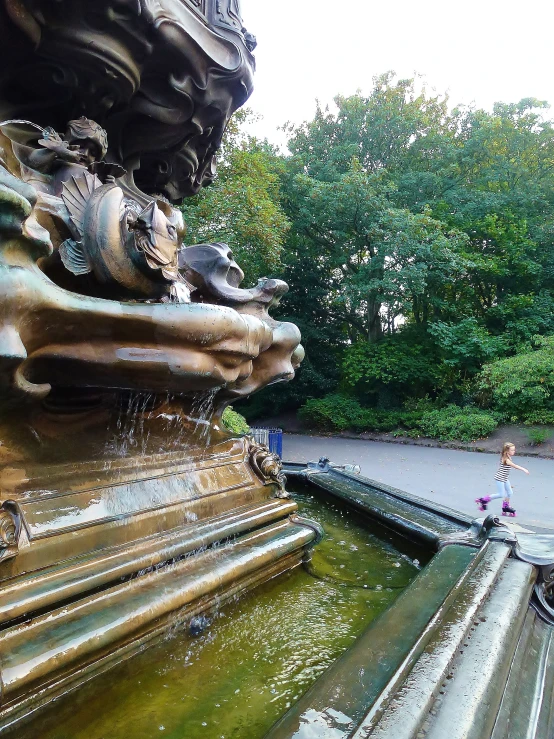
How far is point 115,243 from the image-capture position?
6.89ft

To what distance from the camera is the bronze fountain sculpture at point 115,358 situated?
5.16ft

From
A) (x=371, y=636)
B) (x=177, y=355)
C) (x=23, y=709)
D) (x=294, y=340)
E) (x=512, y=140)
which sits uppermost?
(x=512, y=140)

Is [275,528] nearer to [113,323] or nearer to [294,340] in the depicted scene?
[294,340]

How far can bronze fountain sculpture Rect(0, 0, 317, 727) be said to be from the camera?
157 centimetres

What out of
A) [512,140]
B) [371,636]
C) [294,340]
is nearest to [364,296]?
[512,140]

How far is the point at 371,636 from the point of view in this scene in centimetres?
158

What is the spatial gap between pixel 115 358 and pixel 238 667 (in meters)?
1.14

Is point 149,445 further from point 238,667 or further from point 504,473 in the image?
point 504,473

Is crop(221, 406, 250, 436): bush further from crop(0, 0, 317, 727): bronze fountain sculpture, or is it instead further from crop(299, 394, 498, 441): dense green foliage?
crop(299, 394, 498, 441): dense green foliage

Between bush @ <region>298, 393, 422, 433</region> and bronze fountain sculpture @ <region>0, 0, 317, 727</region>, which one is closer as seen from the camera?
bronze fountain sculpture @ <region>0, 0, 317, 727</region>

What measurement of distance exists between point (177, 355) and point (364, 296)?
18.0 meters

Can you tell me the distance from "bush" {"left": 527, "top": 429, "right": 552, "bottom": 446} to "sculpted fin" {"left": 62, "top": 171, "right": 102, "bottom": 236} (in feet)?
45.3

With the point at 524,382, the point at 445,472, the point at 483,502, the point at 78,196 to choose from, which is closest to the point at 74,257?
the point at 78,196

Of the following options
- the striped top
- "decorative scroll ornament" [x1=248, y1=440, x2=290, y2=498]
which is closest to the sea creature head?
"decorative scroll ornament" [x1=248, y1=440, x2=290, y2=498]
